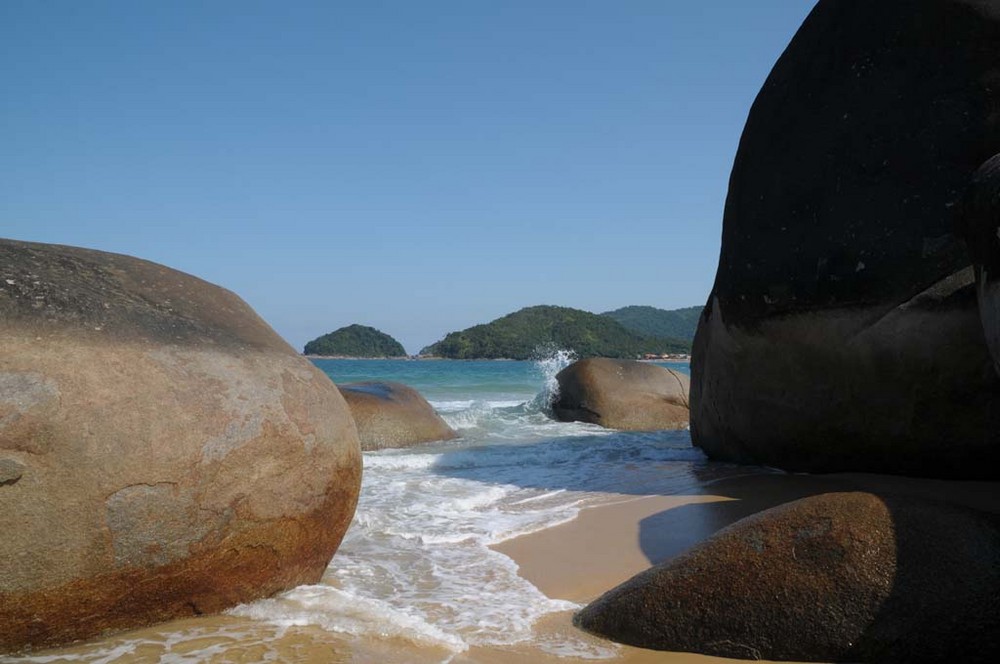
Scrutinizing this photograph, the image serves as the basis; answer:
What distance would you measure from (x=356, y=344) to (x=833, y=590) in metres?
73.0

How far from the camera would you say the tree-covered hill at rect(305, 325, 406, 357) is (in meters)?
72.3

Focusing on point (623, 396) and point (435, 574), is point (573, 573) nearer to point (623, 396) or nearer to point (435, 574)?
point (435, 574)

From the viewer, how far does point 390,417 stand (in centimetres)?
1002

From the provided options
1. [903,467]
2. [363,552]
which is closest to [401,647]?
[363,552]

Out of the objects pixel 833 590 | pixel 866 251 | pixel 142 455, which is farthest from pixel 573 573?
pixel 866 251

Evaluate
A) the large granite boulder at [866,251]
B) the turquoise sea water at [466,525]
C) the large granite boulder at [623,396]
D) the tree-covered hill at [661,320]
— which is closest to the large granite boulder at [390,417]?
the turquoise sea water at [466,525]

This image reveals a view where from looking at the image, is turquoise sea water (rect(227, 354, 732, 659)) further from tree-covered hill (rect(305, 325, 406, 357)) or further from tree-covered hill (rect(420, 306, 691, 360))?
tree-covered hill (rect(305, 325, 406, 357))

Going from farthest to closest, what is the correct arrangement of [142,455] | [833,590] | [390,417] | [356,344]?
[356,344], [390,417], [142,455], [833,590]

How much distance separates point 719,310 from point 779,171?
1.09 metres

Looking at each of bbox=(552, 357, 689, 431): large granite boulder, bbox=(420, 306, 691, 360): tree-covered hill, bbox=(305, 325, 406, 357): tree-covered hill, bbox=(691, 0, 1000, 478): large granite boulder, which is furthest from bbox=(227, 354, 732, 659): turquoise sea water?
bbox=(305, 325, 406, 357): tree-covered hill

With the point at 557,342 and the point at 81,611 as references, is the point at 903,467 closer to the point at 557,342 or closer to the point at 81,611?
the point at 81,611

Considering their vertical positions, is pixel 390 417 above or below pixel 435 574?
above

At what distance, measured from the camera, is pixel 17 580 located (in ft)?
8.84

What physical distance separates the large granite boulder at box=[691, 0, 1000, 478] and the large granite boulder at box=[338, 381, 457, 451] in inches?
189
